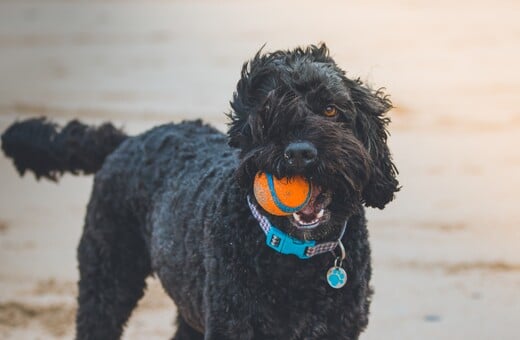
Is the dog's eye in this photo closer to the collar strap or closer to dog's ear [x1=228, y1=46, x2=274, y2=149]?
dog's ear [x1=228, y1=46, x2=274, y2=149]

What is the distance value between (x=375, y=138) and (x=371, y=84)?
36 cm

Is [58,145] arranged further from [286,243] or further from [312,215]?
[312,215]

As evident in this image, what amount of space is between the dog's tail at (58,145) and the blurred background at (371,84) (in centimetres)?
108

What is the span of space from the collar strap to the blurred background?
46.0 inches

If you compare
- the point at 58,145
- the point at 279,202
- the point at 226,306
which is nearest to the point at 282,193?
the point at 279,202

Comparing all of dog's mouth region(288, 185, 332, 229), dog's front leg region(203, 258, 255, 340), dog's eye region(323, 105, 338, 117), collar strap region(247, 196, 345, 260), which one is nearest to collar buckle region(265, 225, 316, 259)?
collar strap region(247, 196, 345, 260)

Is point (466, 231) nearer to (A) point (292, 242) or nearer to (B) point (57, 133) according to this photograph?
(B) point (57, 133)

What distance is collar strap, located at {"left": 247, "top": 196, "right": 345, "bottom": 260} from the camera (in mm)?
4613

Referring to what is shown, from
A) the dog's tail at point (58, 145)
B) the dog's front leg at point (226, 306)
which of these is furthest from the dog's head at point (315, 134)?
the dog's tail at point (58, 145)

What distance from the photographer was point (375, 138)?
15.4ft

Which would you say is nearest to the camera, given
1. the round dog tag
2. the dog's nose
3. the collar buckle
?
the dog's nose

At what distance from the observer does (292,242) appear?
182 inches

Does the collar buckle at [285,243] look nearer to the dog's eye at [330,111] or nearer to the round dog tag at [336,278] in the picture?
the round dog tag at [336,278]

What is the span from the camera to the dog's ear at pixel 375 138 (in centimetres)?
466
